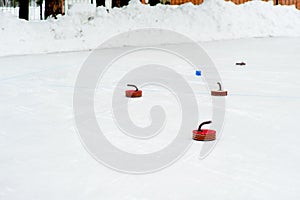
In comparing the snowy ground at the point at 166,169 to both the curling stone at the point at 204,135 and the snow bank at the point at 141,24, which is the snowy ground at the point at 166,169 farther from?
the snow bank at the point at 141,24

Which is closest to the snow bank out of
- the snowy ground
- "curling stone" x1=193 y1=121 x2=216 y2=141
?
the snowy ground

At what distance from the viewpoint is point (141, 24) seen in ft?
42.7

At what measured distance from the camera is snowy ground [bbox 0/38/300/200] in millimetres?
2420

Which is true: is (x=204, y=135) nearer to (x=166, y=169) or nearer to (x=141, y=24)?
(x=166, y=169)

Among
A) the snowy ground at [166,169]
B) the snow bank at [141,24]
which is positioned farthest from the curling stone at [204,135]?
the snow bank at [141,24]

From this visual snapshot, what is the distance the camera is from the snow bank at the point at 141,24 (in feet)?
34.4

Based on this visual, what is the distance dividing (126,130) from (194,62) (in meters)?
5.23

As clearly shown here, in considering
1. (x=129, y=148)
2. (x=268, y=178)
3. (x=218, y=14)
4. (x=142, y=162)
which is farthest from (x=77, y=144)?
(x=218, y=14)

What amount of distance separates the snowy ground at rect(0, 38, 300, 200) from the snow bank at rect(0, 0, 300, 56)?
4.87 metres

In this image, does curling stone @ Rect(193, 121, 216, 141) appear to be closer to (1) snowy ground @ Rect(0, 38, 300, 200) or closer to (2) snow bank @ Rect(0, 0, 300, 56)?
(1) snowy ground @ Rect(0, 38, 300, 200)

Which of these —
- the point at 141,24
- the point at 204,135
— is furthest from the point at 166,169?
the point at 141,24

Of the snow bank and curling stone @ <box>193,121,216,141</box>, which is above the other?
the snow bank

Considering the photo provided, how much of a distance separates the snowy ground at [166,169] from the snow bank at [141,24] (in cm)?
487

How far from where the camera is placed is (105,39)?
1214 centimetres
